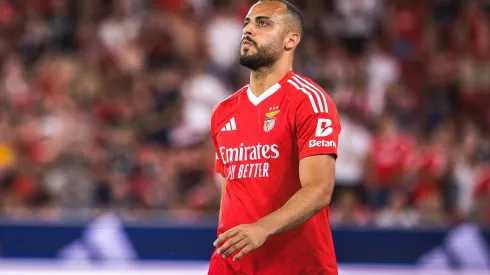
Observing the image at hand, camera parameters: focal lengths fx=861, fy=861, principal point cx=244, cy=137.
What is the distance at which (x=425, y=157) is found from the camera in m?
10.3

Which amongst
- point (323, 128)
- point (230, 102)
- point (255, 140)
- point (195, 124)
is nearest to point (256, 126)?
point (255, 140)

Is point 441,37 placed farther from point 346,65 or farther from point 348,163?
point 348,163

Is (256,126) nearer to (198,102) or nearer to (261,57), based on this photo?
(261,57)

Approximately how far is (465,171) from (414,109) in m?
1.63

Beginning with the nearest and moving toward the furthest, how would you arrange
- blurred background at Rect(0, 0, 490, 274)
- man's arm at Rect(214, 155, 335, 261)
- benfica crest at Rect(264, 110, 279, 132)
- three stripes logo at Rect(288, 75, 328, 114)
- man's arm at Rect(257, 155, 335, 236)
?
man's arm at Rect(214, 155, 335, 261) → man's arm at Rect(257, 155, 335, 236) → three stripes logo at Rect(288, 75, 328, 114) → benfica crest at Rect(264, 110, 279, 132) → blurred background at Rect(0, 0, 490, 274)

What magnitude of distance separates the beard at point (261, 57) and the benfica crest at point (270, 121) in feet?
0.79

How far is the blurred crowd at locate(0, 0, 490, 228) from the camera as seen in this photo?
9797mm

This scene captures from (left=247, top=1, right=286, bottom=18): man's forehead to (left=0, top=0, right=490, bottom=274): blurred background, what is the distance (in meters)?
5.24

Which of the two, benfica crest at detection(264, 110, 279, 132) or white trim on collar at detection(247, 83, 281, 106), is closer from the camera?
benfica crest at detection(264, 110, 279, 132)

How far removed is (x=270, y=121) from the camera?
4039 millimetres

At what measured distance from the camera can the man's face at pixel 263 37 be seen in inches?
160

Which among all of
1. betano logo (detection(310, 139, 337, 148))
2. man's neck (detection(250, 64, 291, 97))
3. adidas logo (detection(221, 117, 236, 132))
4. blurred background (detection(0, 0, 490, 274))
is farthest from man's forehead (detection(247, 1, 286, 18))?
blurred background (detection(0, 0, 490, 274))

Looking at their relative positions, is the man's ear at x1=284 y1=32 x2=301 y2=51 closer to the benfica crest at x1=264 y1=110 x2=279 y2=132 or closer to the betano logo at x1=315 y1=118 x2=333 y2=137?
the benfica crest at x1=264 y1=110 x2=279 y2=132

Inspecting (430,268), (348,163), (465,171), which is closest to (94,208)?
(348,163)
